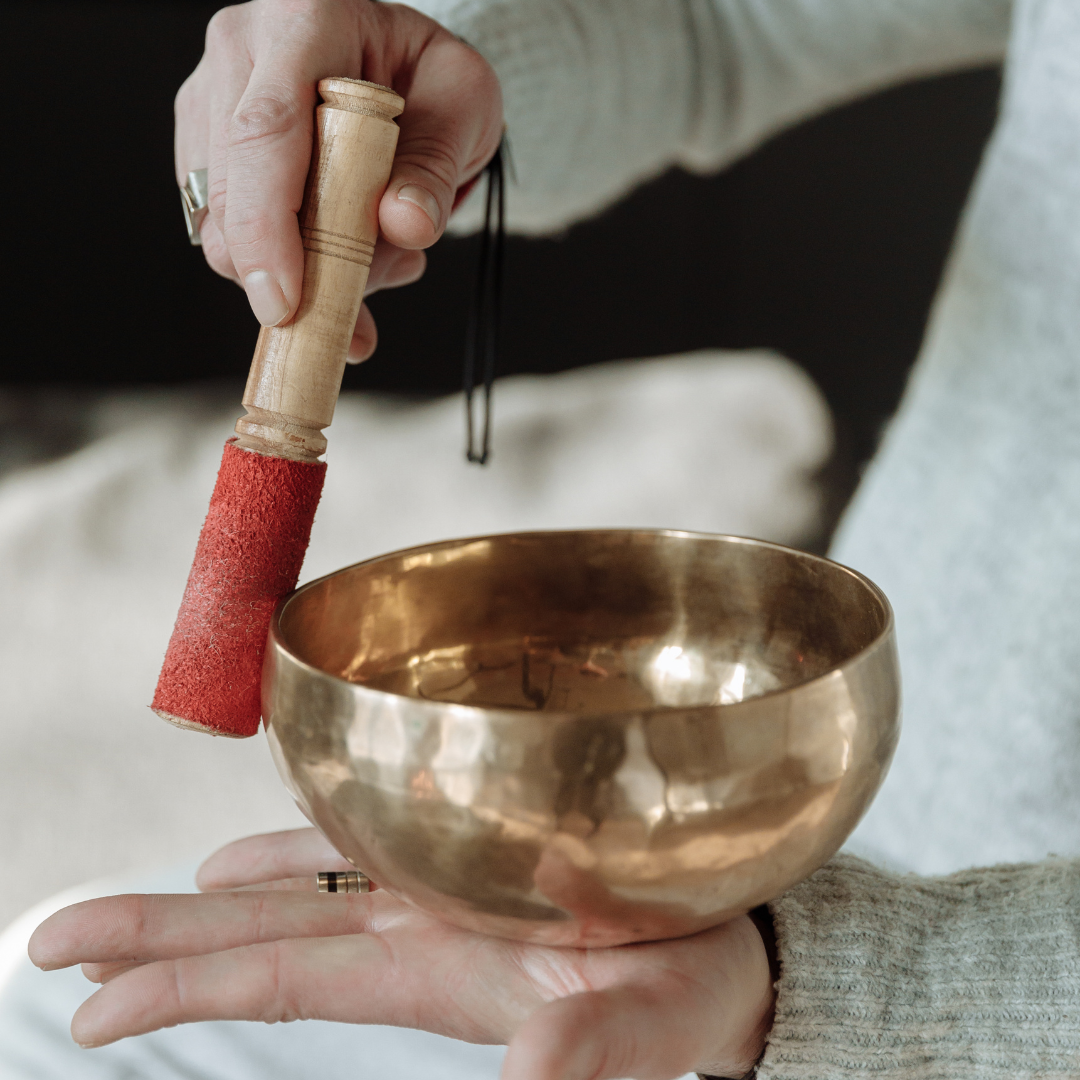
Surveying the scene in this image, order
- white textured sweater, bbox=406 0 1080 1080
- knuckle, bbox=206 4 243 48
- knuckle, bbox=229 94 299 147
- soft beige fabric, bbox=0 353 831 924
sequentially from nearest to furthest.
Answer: knuckle, bbox=229 94 299 147 < knuckle, bbox=206 4 243 48 < white textured sweater, bbox=406 0 1080 1080 < soft beige fabric, bbox=0 353 831 924

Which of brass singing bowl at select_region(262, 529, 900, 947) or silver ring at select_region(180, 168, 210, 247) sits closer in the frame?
brass singing bowl at select_region(262, 529, 900, 947)

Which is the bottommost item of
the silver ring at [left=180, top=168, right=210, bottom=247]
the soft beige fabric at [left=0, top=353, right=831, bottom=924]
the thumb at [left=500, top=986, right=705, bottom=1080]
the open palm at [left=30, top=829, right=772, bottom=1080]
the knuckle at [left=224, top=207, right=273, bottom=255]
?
the soft beige fabric at [left=0, top=353, right=831, bottom=924]

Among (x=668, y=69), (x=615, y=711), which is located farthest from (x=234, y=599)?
(x=668, y=69)

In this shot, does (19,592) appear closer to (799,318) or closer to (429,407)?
(429,407)

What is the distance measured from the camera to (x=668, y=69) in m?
0.96

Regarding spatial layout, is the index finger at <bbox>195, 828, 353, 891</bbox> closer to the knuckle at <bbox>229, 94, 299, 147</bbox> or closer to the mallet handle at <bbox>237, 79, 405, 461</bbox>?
the mallet handle at <bbox>237, 79, 405, 461</bbox>

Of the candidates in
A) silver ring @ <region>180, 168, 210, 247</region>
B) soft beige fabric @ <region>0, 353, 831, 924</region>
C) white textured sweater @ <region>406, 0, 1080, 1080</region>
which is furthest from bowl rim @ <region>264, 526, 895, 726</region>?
soft beige fabric @ <region>0, 353, 831, 924</region>

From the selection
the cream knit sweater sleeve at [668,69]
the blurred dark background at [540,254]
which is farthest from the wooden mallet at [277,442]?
the blurred dark background at [540,254]

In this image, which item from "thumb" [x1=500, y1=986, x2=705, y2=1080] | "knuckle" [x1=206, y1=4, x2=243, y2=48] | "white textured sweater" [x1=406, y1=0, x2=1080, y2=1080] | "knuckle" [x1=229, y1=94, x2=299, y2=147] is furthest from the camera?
"white textured sweater" [x1=406, y1=0, x2=1080, y2=1080]

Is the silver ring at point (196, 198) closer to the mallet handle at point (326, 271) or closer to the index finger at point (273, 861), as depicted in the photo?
the mallet handle at point (326, 271)

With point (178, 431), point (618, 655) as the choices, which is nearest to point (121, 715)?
point (178, 431)

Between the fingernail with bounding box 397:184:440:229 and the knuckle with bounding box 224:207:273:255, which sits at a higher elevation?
the fingernail with bounding box 397:184:440:229

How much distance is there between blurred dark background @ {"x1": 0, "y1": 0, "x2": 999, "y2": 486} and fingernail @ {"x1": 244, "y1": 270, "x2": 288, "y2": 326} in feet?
4.81

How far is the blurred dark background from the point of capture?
1.76 meters
